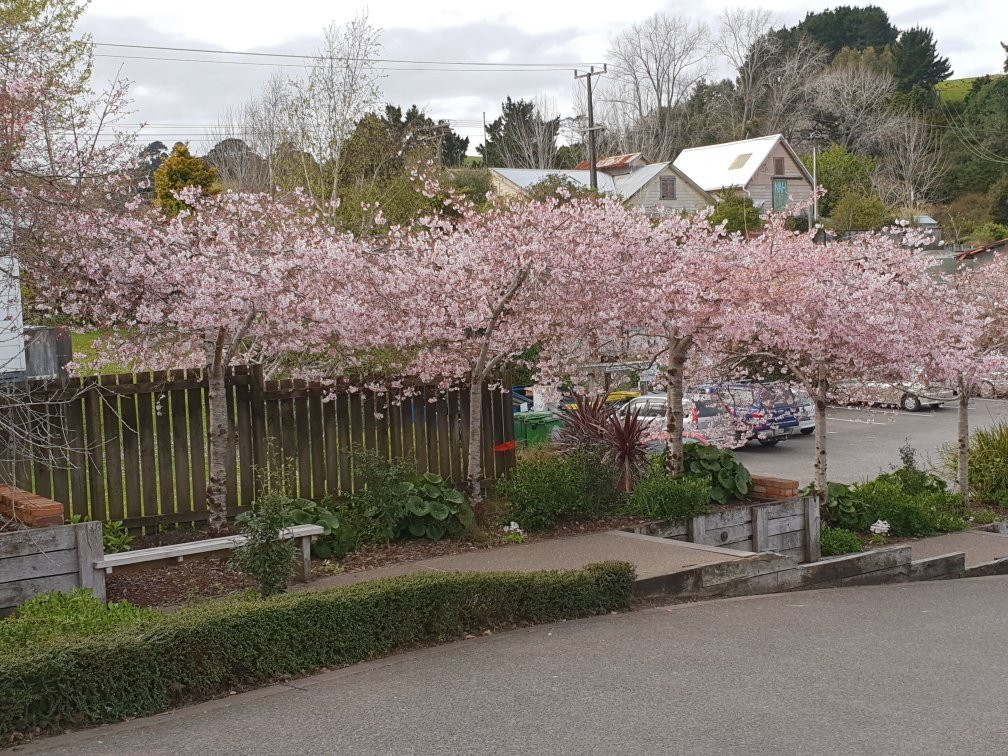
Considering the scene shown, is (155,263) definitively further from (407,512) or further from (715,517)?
(715,517)

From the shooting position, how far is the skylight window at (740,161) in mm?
57750

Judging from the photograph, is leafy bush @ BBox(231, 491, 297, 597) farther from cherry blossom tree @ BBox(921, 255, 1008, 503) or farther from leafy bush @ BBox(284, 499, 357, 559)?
cherry blossom tree @ BBox(921, 255, 1008, 503)

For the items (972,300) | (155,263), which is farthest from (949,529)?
(155,263)

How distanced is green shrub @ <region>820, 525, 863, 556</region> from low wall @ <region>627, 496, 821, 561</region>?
39 cm

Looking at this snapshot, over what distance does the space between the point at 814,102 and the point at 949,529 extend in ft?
209

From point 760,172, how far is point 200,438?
170ft

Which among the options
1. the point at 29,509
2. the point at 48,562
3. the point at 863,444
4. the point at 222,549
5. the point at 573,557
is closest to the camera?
the point at 48,562

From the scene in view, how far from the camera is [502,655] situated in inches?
268

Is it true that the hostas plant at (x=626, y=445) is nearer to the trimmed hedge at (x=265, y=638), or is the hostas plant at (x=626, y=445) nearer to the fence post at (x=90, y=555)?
the trimmed hedge at (x=265, y=638)

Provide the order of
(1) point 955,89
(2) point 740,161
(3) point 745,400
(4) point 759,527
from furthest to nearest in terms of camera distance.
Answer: (1) point 955,89 < (2) point 740,161 < (3) point 745,400 < (4) point 759,527

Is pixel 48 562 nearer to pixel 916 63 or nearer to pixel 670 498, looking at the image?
pixel 670 498

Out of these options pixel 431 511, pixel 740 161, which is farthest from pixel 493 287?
pixel 740 161

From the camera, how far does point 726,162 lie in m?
59.1

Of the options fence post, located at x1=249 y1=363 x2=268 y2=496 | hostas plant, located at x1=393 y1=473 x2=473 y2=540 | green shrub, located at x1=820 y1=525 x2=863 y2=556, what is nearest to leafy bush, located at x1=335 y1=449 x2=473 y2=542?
hostas plant, located at x1=393 y1=473 x2=473 y2=540
